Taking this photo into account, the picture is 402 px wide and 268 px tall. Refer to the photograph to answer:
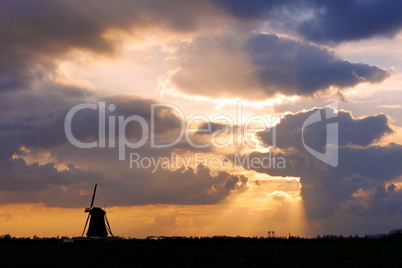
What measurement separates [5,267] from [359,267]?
1701 inches

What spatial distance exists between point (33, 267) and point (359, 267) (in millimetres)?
39939

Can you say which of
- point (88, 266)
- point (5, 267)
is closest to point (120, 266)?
point (88, 266)

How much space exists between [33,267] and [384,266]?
43781 millimetres

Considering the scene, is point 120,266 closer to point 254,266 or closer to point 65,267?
point 65,267

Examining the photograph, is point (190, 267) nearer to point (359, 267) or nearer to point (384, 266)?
point (359, 267)

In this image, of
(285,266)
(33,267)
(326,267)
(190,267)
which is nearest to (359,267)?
(326,267)

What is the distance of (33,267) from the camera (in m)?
61.1

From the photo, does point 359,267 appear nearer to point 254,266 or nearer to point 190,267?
point 254,266

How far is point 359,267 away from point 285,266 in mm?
9023

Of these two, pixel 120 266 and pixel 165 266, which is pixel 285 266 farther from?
pixel 120 266

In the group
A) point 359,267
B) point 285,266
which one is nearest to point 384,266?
point 359,267

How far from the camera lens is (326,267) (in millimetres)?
61438

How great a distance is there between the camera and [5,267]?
60656mm

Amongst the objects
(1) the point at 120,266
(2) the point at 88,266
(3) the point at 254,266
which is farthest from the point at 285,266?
(2) the point at 88,266
